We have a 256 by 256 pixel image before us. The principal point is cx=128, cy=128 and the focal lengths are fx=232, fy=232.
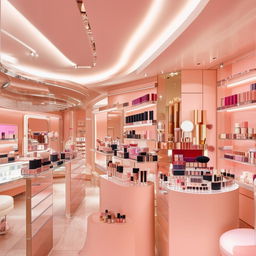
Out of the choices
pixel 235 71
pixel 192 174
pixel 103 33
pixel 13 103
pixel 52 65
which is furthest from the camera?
pixel 52 65

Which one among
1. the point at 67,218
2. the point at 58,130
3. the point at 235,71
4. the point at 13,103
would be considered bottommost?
the point at 67,218

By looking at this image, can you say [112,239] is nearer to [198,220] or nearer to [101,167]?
[198,220]

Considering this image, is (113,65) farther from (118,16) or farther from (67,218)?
(67,218)

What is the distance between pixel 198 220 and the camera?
2457 mm

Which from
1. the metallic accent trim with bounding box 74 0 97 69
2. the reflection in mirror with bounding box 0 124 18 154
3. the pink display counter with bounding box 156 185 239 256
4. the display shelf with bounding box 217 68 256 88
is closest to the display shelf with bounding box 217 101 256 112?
the display shelf with bounding box 217 68 256 88

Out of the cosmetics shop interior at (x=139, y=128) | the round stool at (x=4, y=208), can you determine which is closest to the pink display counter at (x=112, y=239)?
the cosmetics shop interior at (x=139, y=128)

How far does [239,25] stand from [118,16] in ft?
4.48

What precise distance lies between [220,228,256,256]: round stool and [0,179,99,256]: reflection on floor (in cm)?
204

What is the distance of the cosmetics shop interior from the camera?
2457mm

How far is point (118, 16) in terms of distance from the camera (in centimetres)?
249

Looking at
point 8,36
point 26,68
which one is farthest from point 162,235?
point 26,68

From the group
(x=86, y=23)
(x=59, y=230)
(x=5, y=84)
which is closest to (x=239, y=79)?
(x=86, y=23)

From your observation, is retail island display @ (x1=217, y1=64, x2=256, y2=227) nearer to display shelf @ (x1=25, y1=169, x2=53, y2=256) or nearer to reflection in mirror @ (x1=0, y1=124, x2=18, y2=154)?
display shelf @ (x1=25, y1=169, x2=53, y2=256)

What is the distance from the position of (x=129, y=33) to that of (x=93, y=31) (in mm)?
470
